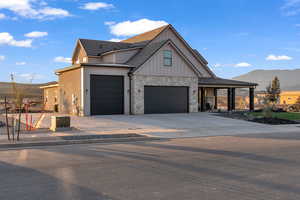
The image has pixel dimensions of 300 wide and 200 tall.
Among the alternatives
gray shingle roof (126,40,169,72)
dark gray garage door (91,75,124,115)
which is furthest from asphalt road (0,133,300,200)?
gray shingle roof (126,40,169,72)

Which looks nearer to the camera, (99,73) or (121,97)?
(99,73)

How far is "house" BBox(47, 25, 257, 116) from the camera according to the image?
2436 cm

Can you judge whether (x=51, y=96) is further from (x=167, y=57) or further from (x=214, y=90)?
(x=214, y=90)

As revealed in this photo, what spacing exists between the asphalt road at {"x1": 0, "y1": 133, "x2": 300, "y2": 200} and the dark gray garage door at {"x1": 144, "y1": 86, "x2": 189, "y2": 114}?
52.6ft

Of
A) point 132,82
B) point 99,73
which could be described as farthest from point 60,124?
point 132,82

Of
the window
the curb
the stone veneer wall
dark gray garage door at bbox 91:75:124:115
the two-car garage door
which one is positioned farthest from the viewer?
the window

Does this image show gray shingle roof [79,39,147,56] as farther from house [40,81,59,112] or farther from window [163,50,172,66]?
house [40,81,59,112]

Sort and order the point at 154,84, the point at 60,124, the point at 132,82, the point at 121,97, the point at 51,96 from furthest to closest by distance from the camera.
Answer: the point at 51,96, the point at 154,84, the point at 132,82, the point at 121,97, the point at 60,124

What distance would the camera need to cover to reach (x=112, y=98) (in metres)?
25.2

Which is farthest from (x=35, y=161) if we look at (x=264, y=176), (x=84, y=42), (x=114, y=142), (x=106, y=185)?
(x=84, y=42)

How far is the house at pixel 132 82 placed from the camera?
24.4m

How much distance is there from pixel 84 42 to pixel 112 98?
1069cm

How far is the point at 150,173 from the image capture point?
7148mm

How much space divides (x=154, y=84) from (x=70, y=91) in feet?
24.6
